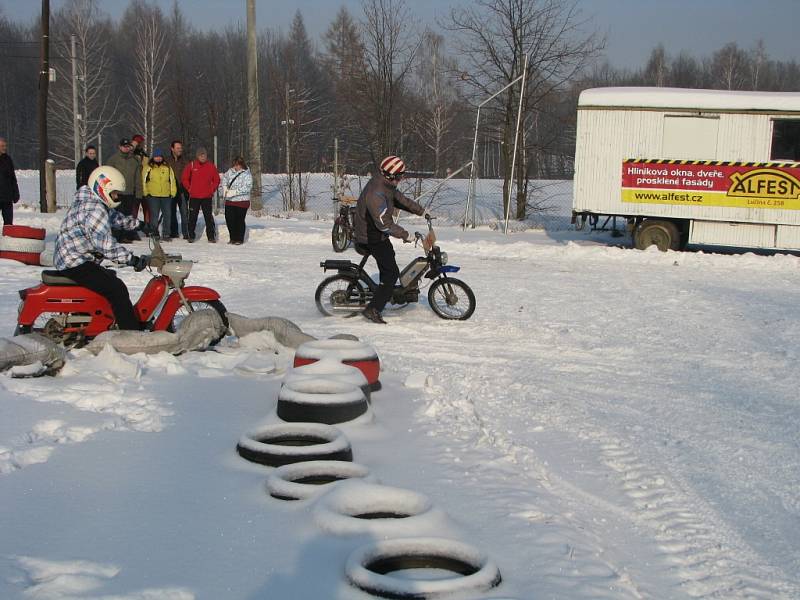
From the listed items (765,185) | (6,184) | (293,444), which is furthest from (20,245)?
(765,185)

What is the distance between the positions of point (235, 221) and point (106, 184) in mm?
10519

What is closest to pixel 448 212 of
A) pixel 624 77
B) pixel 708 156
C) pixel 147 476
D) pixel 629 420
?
pixel 708 156

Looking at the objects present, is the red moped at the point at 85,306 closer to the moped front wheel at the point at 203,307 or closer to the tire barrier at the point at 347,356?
the moped front wheel at the point at 203,307

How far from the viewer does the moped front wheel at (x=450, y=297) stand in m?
10.4

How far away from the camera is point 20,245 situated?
44.8 ft

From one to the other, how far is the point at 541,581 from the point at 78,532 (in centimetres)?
203

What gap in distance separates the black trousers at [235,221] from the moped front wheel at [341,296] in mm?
7731

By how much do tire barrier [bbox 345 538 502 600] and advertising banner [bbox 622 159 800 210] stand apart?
15730mm

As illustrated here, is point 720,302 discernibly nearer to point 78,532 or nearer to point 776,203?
point 776,203

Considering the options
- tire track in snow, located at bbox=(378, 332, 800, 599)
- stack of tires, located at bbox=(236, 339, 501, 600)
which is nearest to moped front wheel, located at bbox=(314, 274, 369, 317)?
tire track in snow, located at bbox=(378, 332, 800, 599)

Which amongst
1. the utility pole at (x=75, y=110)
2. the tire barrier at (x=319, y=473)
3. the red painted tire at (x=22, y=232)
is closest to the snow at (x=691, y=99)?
the red painted tire at (x=22, y=232)

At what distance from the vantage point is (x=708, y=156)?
1789 centimetres

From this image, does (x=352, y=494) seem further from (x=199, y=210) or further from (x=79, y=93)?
(x=79, y=93)

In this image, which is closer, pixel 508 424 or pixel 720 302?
pixel 508 424
